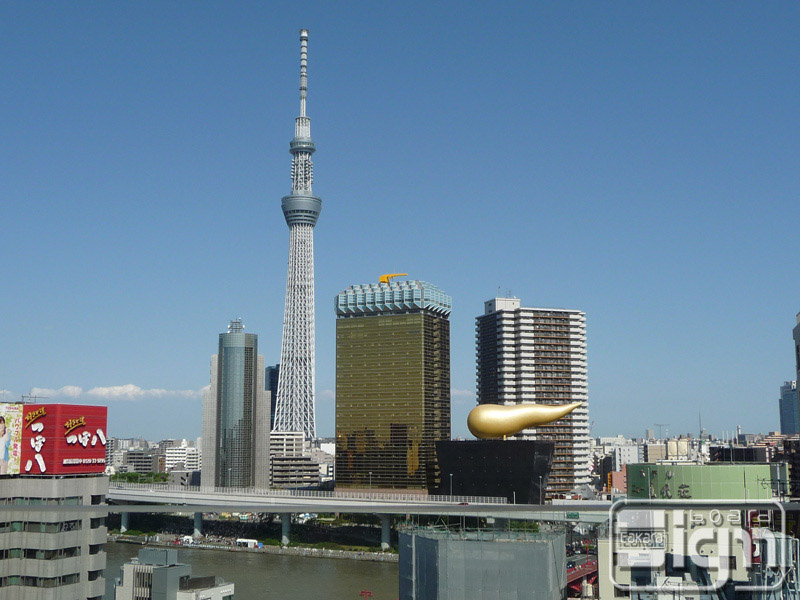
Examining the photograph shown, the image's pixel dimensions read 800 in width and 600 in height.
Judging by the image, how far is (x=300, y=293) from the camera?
14625cm

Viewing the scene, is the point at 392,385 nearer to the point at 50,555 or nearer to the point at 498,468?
the point at 498,468

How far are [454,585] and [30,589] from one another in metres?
18.8

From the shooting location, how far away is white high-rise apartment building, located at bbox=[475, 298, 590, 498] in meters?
116

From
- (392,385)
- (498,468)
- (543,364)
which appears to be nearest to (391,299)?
(392,385)

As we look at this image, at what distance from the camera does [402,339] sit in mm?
107500

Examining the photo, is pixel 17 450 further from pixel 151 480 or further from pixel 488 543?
pixel 151 480

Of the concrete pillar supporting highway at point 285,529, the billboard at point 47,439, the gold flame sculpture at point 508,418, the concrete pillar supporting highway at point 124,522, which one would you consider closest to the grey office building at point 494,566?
the billboard at point 47,439

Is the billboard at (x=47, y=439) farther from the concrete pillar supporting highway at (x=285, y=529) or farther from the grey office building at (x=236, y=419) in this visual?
the grey office building at (x=236, y=419)

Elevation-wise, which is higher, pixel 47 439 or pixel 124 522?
pixel 47 439

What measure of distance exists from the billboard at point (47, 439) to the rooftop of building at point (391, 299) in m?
71.6

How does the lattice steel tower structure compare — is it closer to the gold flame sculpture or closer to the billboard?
the gold flame sculpture

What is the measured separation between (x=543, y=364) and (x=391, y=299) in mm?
23977

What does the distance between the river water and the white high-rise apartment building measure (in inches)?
1803

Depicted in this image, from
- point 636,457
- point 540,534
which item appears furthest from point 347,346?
point 636,457
